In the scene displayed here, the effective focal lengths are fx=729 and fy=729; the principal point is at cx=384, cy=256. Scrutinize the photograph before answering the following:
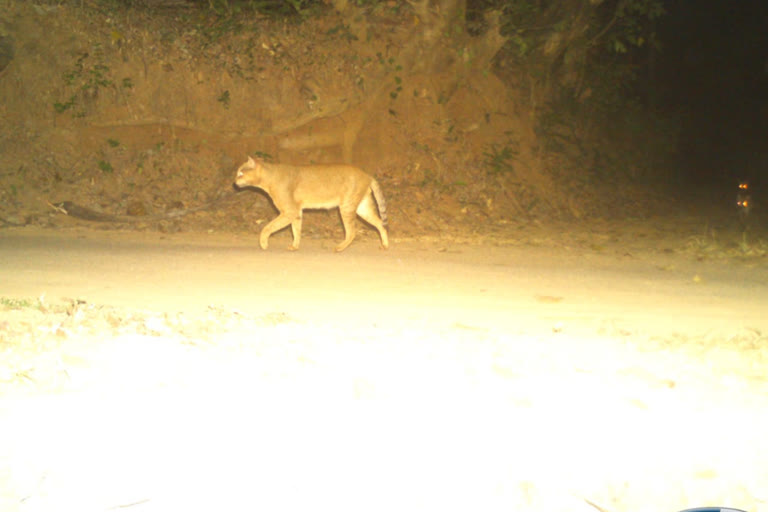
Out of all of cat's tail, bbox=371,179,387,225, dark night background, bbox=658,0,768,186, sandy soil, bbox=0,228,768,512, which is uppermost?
dark night background, bbox=658,0,768,186

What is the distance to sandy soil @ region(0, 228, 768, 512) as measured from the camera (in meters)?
3.93

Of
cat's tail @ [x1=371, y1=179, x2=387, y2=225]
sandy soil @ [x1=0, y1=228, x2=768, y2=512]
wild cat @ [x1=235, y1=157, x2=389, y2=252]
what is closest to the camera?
sandy soil @ [x1=0, y1=228, x2=768, y2=512]

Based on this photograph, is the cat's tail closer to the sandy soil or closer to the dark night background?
the sandy soil

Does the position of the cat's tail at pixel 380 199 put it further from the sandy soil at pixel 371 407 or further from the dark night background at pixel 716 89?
the dark night background at pixel 716 89

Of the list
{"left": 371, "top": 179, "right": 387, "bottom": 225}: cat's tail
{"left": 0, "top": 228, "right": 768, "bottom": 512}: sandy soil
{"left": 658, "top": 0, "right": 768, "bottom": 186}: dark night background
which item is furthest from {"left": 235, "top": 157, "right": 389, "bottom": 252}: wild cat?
{"left": 658, "top": 0, "right": 768, "bottom": 186}: dark night background

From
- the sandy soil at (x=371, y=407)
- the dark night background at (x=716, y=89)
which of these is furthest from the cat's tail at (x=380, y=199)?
the dark night background at (x=716, y=89)

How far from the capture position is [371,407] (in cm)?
446

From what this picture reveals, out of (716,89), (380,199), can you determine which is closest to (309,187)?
(380,199)

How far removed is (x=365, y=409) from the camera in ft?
14.6

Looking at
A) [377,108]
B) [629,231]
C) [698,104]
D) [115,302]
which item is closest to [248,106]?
[377,108]

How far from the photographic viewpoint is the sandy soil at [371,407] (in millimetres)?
3926

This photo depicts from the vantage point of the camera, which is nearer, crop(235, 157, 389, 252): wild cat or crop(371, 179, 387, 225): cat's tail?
crop(235, 157, 389, 252): wild cat

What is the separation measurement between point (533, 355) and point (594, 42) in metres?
16.0

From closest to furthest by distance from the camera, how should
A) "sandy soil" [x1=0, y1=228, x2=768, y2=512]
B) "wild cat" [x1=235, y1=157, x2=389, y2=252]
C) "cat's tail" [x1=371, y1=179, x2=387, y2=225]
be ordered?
"sandy soil" [x1=0, y1=228, x2=768, y2=512]
"wild cat" [x1=235, y1=157, x2=389, y2=252]
"cat's tail" [x1=371, y1=179, x2=387, y2=225]
